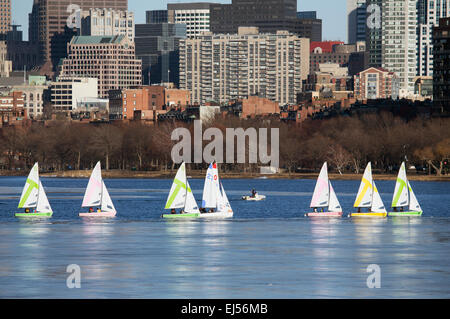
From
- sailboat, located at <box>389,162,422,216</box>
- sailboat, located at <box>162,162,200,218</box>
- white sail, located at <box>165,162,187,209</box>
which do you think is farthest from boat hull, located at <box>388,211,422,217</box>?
white sail, located at <box>165,162,187,209</box>

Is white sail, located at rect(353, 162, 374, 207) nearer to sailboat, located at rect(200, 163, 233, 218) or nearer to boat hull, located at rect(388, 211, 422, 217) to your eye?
boat hull, located at rect(388, 211, 422, 217)

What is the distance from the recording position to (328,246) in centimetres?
7981

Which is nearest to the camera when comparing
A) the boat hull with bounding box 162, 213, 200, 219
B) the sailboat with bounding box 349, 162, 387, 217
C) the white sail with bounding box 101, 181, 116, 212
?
the boat hull with bounding box 162, 213, 200, 219

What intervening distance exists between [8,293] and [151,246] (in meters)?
22.8

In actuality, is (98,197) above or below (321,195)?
below

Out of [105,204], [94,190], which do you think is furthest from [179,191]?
[94,190]

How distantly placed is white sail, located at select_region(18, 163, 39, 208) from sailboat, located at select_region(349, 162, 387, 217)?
27449 mm

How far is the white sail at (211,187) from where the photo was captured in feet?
346

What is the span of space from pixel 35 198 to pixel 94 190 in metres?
5.53

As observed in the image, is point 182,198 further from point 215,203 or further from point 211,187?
point 215,203

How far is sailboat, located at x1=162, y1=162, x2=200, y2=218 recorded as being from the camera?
346 feet

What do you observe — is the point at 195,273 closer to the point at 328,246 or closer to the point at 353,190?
the point at 328,246

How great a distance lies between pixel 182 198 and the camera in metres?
108
